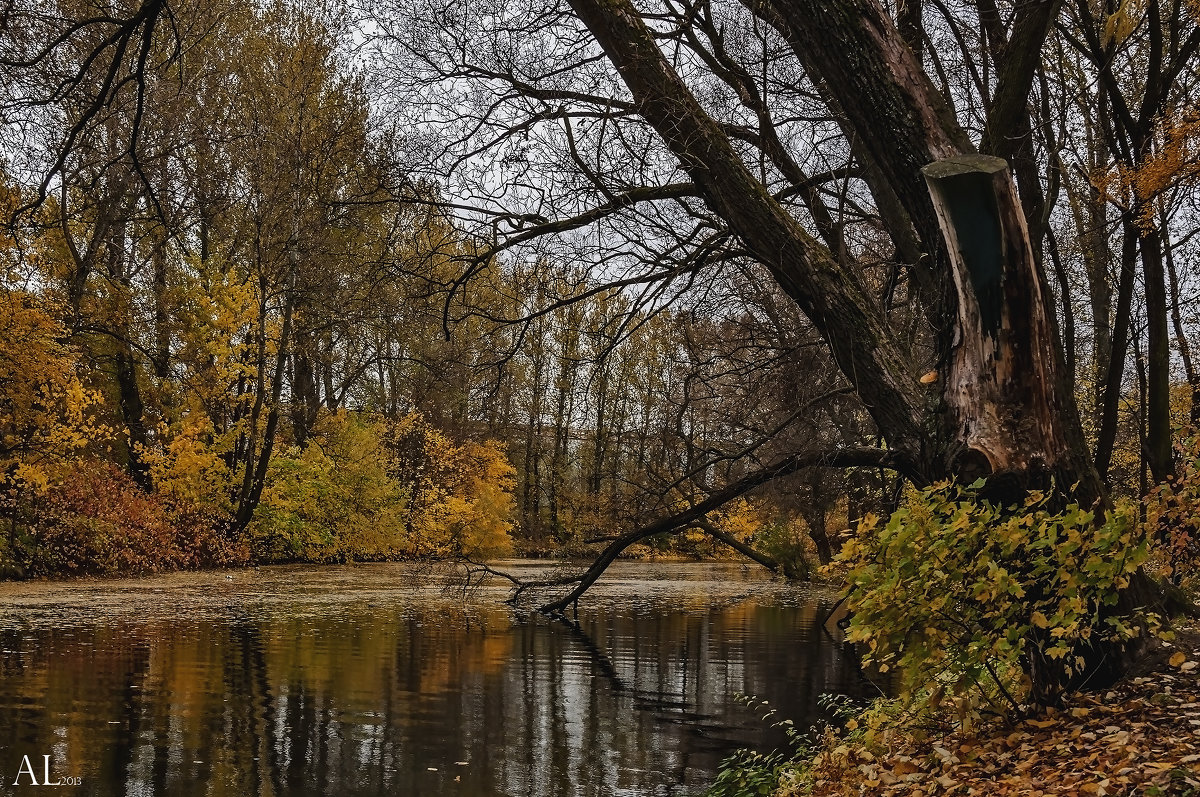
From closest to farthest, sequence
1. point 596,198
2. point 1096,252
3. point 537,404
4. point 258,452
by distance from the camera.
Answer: point 596,198 < point 1096,252 < point 258,452 < point 537,404

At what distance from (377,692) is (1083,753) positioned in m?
7.73

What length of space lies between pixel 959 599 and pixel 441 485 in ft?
101

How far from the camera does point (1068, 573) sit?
4133 millimetres

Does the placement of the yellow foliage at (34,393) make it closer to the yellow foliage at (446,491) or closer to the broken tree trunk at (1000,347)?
the yellow foliage at (446,491)

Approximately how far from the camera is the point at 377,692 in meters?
10.4

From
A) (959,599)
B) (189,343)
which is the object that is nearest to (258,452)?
(189,343)

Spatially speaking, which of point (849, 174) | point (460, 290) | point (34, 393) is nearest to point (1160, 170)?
point (849, 174)

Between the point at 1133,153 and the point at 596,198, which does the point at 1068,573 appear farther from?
the point at 1133,153

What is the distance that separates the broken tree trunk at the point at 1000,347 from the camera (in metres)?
4.89

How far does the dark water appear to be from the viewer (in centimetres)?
740

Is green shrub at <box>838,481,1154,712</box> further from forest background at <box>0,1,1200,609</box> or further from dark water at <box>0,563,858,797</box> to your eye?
dark water at <box>0,563,858,797</box>

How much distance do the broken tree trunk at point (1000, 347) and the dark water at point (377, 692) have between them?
12.2 ft

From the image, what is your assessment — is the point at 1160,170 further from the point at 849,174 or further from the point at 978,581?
the point at 978,581

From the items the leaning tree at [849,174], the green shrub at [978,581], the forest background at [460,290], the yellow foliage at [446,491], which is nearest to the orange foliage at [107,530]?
the forest background at [460,290]
